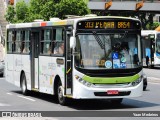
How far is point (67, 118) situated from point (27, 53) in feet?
24.9

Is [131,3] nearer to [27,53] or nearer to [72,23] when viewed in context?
[27,53]

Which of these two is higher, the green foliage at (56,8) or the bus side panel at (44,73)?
the bus side panel at (44,73)

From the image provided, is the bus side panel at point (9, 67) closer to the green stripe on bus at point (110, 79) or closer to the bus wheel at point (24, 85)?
the bus wheel at point (24, 85)

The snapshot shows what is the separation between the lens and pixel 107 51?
17.9 m

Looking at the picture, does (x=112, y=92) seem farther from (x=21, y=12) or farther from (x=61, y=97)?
(x=21, y=12)

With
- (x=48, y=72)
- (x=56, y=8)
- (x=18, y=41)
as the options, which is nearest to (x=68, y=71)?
(x=48, y=72)

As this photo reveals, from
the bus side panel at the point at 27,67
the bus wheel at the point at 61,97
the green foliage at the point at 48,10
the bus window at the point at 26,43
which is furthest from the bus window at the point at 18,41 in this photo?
the green foliage at the point at 48,10

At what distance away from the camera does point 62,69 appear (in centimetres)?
1878

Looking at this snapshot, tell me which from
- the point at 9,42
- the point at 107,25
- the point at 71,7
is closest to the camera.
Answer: the point at 107,25

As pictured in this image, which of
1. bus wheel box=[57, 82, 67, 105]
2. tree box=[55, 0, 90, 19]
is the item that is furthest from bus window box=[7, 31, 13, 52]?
tree box=[55, 0, 90, 19]

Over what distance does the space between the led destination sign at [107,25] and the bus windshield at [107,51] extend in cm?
22

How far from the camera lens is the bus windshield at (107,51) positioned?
17.7 m

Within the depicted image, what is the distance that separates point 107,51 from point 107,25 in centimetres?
81

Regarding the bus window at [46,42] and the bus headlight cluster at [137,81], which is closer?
the bus headlight cluster at [137,81]
